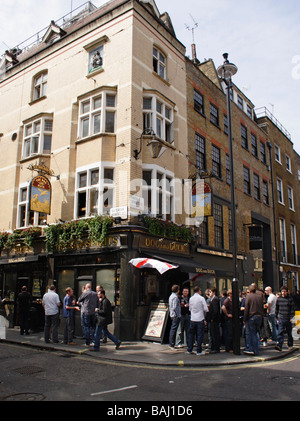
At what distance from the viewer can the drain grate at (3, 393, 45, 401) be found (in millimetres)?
5617

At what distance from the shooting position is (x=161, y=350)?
10492 millimetres

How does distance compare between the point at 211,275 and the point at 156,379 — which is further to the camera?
the point at 211,275

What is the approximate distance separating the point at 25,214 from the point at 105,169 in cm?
522

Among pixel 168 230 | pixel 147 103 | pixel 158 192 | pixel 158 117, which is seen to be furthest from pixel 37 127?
pixel 168 230

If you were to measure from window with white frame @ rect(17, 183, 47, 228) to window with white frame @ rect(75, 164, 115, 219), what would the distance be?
2.35 meters

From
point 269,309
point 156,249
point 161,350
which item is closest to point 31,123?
point 156,249

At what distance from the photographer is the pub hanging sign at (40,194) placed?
14.2m

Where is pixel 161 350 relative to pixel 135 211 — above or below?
below

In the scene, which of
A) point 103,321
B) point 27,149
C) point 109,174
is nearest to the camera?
point 103,321

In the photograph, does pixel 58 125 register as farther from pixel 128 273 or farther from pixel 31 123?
pixel 128 273

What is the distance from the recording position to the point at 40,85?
18.4 m

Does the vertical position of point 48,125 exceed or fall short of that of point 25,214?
it exceeds it

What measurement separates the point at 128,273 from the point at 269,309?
508 centimetres

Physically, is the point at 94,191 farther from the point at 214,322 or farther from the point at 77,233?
the point at 214,322
